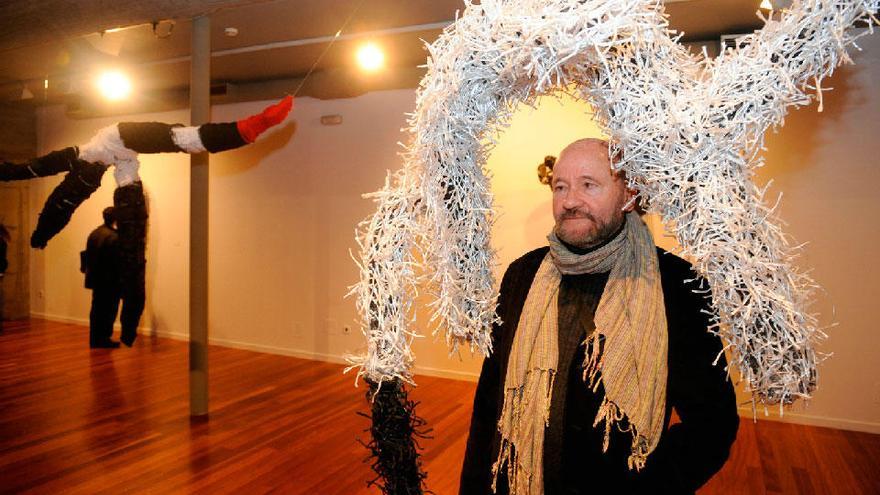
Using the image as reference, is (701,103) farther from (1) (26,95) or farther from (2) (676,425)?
(1) (26,95)

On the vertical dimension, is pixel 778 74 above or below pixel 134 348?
above

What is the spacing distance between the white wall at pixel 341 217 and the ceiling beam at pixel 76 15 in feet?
1.54

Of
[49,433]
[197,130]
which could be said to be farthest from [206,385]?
[197,130]

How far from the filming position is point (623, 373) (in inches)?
46.0

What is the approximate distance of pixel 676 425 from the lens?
118 centimetres

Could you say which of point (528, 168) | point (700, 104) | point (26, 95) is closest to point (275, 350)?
point (26, 95)

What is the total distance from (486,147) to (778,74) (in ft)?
2.17

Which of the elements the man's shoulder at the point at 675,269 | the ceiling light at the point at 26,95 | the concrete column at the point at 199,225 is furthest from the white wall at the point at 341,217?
the man's shoulder at the point at 675,269

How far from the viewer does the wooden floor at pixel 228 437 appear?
287 centimetres

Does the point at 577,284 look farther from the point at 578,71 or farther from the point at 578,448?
the point at 578,71

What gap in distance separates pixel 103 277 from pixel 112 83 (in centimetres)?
182

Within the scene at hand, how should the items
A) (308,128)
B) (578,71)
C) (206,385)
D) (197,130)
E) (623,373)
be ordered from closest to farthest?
(578,71) → (623,373) → (197,130) → (206,385) → (308,128)

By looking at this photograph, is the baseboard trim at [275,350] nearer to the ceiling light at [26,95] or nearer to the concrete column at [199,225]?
the concrete column at [199,225]

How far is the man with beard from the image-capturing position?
1.15 metres
